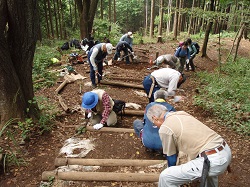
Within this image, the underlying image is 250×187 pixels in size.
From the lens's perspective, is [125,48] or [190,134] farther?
[125,48]

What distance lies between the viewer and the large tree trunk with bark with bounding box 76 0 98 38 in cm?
1371

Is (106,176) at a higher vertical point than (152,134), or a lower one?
lower

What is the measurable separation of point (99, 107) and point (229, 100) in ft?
14.2

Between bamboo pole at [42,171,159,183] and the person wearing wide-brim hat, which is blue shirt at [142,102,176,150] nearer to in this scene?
bamboo pole at [42,171,159,183]

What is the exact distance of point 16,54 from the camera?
14.5 feet

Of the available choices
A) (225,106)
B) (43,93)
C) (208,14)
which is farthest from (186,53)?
(43,93)

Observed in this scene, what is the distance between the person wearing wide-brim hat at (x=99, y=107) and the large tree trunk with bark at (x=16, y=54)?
4.58 feet

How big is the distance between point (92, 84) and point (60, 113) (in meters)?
2.38

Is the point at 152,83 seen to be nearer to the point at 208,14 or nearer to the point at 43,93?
the point at 43,93

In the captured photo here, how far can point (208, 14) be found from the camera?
9.06m

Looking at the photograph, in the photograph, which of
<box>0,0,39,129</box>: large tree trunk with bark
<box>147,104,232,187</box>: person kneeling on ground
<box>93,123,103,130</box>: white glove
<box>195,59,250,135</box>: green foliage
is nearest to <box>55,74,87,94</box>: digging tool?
<box>0,0,39,129</box>: large tree trunk with bark

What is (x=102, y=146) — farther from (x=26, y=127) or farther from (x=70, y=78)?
(x=70, y=78)

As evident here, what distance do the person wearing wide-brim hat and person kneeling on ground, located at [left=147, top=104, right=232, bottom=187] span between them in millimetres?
2475

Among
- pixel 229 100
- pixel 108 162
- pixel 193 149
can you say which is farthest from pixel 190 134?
pixel 229 100
